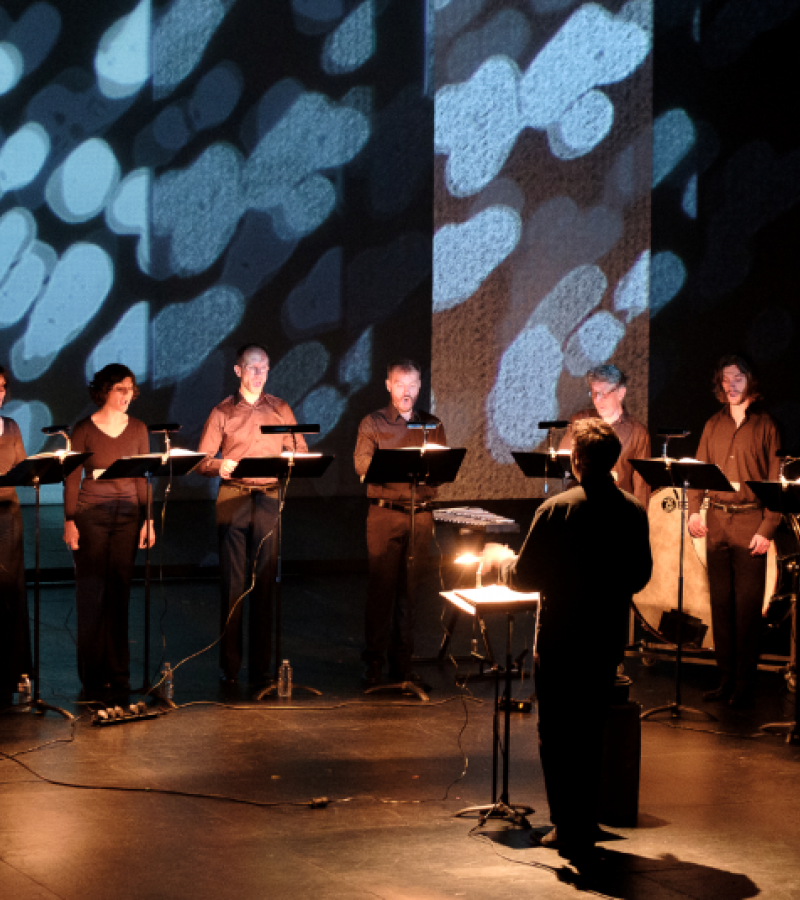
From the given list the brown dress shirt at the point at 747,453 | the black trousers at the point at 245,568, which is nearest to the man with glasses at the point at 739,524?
the brown dress shirt at the point at 747,453

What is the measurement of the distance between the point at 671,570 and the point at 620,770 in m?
2.38

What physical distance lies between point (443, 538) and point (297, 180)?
3090 millimetres

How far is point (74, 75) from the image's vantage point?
896 centimetres

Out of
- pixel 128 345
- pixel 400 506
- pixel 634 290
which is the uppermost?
pixel 634 290

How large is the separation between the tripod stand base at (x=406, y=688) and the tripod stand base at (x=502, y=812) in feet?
4.68

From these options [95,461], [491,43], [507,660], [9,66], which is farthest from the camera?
[491,43]

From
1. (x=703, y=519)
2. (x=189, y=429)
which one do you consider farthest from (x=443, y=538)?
(x=703, y=519)

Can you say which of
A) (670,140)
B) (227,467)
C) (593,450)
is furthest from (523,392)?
(593,450)

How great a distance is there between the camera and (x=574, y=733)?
3.42 meters

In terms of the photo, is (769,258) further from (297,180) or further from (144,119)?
(144,119)

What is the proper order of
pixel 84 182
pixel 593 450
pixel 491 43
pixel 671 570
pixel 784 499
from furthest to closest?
pixel 491 43 < pixel 84 182 < pixel 671 570 < pixel 784 499 < pixel 593 450

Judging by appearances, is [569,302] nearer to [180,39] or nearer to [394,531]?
[180,39]

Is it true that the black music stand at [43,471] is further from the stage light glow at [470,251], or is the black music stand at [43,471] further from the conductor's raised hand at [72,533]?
the stage light glow at [470,251]

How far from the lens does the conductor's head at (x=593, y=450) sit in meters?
3.37
